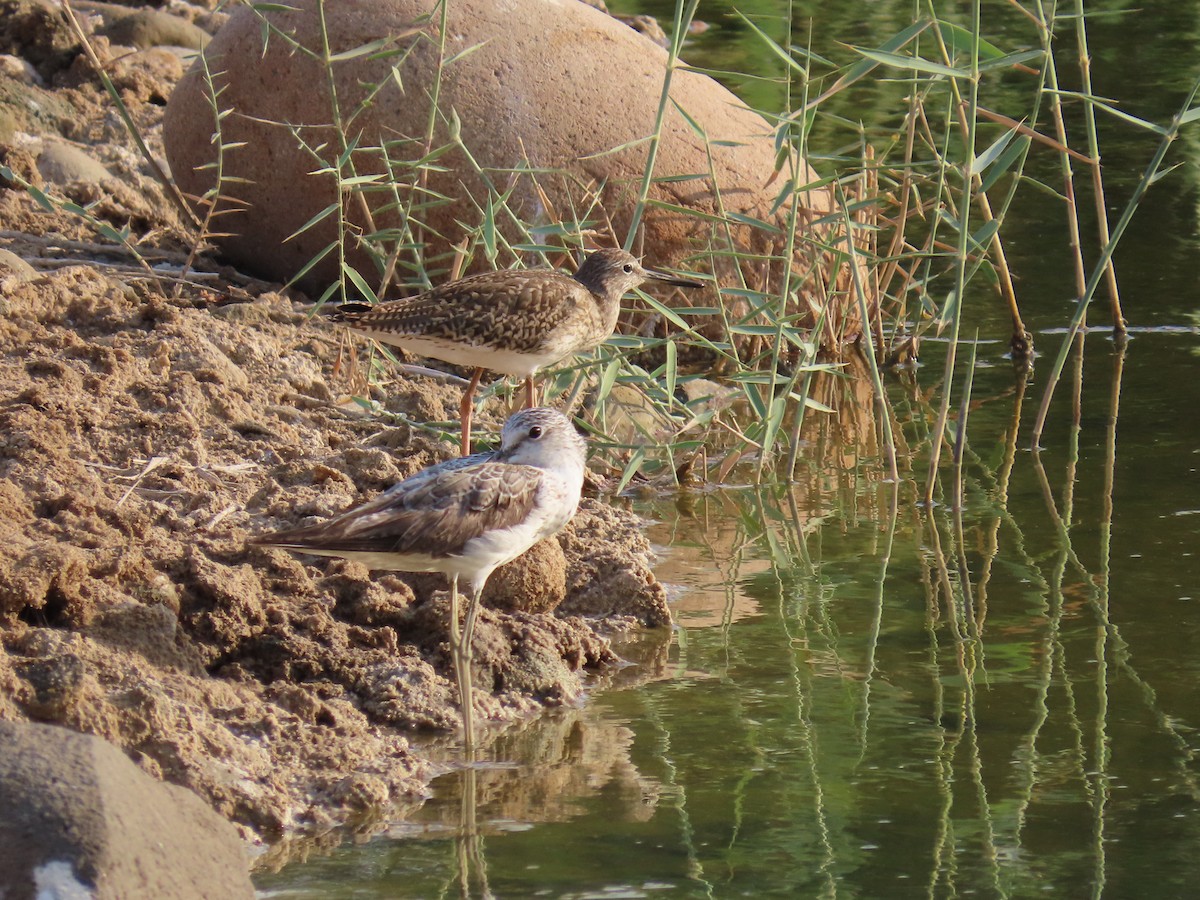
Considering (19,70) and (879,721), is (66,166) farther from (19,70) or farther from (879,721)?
(879,721)

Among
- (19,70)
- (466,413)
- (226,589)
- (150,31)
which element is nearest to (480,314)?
(466,413)

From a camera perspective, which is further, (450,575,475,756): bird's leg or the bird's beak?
the bird's beak

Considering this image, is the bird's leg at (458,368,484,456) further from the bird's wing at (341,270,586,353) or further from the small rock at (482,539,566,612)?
the small rock at (482,539,566,612)

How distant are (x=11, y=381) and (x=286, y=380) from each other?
133 cm

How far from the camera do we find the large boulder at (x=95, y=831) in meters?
3.46

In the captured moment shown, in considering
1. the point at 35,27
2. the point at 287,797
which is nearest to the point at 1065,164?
the point at 287,797

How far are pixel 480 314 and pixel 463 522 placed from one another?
6.11 ft

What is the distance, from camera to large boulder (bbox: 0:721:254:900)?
3465 mm

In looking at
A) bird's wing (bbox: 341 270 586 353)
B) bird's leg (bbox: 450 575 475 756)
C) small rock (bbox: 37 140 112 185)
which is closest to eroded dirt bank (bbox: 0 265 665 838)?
bird's leg (bbox: 450 575 475 756)

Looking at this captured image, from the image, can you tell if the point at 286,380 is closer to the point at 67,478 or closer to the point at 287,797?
the point at 67,478

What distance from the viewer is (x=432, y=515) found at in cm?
505

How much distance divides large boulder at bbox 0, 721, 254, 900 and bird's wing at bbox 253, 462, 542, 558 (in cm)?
124

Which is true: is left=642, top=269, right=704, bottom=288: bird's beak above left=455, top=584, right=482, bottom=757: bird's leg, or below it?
above

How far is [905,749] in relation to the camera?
479cm
